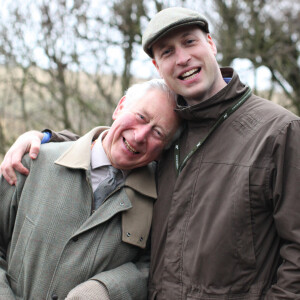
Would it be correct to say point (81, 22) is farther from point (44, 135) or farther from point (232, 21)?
point (44, 135)

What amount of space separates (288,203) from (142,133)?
0.94 metres

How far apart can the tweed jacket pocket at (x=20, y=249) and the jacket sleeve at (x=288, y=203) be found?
1.36 meters

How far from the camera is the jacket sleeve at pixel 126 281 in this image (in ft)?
6.94

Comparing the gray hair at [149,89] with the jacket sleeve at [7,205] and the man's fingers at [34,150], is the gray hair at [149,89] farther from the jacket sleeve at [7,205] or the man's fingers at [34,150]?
the jacket sleeve at [7,205]

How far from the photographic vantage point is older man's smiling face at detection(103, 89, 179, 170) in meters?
2.39

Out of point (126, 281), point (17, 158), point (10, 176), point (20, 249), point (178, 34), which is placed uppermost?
point (178, 34)

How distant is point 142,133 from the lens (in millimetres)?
2359

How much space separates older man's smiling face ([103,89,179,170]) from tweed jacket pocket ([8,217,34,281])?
0.63 meters

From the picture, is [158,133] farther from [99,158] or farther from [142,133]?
[99,158]

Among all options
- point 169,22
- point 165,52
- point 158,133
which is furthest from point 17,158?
point 169,22

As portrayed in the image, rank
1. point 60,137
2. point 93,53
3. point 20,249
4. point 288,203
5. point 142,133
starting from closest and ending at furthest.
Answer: point 288,203 < point 20,249 < point 142,133 < point 60,137 < point 93,53

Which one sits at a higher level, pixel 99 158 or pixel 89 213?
pixel 99 158

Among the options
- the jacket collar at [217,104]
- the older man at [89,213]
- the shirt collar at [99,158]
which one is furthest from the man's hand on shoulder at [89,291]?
the jacket collar at [217,104]

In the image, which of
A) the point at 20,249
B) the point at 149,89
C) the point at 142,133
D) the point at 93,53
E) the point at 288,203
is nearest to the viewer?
the point at 288,203
